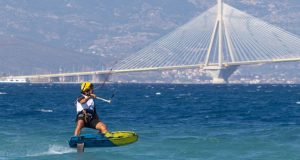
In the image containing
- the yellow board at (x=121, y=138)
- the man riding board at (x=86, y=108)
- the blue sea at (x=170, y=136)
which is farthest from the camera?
the blue sea at (x=170, y=136)

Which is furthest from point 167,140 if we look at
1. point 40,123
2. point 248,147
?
point 40,123

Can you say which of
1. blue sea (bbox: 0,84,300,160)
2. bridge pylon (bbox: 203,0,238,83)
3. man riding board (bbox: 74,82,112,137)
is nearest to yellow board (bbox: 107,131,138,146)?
man riding board (bbox: 74,82,112,137)

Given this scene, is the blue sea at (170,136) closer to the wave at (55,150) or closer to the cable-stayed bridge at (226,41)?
the wave at (55,150)

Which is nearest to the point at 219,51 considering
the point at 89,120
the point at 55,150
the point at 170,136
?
the point at 170,136

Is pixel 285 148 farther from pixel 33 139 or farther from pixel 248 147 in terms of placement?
pixel 33 139

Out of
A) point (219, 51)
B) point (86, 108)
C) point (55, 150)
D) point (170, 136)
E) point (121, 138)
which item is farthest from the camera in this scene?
point (219, 51)

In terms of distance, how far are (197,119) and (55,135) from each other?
1417 centimetres

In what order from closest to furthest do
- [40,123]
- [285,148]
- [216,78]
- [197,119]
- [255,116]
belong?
[285,148], [40,123], [197,119], [255,116], [216,78]

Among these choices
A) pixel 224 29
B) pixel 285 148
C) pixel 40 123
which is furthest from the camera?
pixel 224 29

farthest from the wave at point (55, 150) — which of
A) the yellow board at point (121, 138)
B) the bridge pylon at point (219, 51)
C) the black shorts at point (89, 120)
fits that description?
the bridge pylon at point (219, 51)

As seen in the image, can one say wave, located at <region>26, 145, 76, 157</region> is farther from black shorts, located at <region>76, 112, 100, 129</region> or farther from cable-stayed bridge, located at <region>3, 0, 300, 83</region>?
cable-stayed bridge, located at <region>3, 0, 300, 83</region>

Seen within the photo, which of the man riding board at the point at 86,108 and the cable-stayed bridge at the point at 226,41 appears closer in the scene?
the man riding board at the point at 86,108

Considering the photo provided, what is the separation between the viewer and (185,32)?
197 meters

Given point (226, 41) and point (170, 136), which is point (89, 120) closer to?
point (170, 136)
